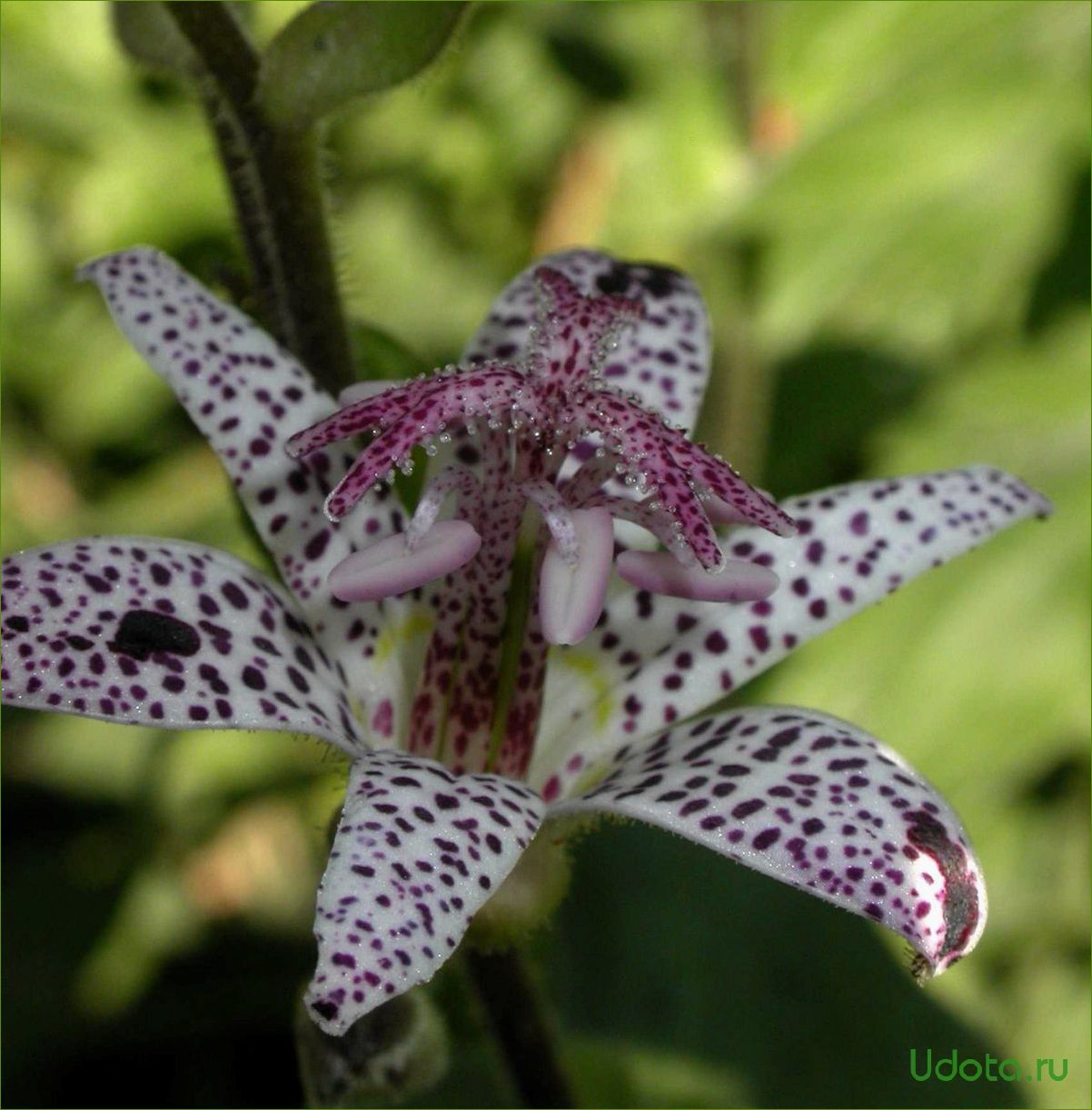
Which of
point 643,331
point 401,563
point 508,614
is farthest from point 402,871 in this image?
point 643,331

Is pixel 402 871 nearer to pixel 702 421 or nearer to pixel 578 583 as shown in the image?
pixel 578 583

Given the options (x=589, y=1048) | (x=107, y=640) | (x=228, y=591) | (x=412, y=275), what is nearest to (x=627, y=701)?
(x=228, y=591)

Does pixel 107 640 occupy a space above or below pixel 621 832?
above

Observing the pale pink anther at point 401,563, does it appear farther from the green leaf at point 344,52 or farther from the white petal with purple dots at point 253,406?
the green leaf at point 344,52

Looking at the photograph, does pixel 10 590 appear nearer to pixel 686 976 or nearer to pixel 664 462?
pixel 664 462

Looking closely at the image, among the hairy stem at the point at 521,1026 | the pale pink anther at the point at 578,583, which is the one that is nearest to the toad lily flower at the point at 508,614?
the pale pink anther at the point at 578,583
